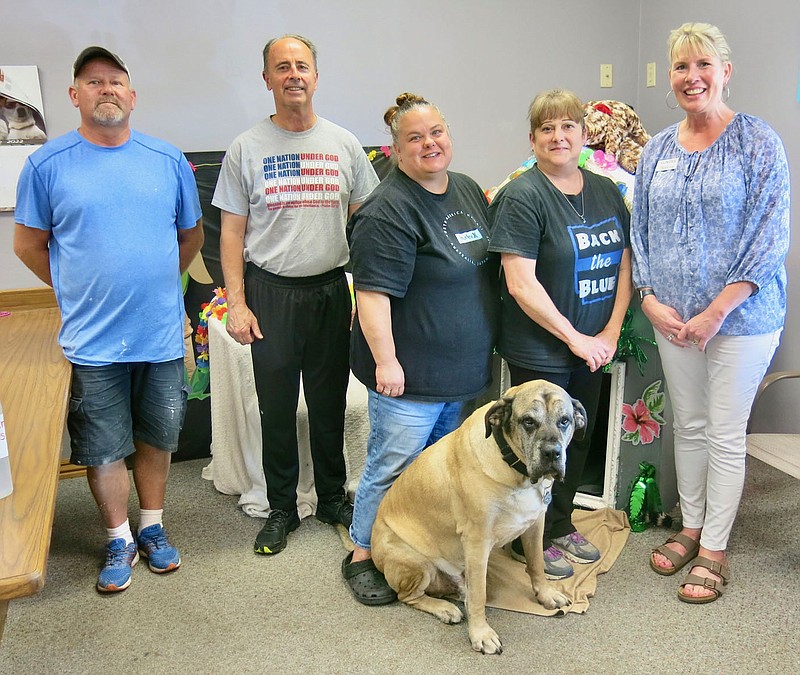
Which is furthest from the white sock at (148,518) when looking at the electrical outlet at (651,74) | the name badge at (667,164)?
the electrical outlet at (651,74)

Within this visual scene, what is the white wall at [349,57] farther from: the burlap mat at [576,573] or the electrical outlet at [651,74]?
the burlap mat at [576,573]

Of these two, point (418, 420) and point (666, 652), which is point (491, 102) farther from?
point (666, 652)

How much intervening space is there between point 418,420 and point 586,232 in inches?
28.0

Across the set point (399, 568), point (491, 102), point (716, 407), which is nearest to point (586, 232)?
point (716, 407)

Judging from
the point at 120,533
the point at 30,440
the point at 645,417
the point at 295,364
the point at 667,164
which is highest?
the point at 667,164

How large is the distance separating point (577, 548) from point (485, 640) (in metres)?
0.56

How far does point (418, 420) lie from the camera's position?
208cm

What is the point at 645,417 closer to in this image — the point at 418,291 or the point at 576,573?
the point at 576,573

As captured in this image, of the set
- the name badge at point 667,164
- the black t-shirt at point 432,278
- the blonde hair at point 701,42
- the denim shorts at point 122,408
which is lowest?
the denim shorts at point 122,408

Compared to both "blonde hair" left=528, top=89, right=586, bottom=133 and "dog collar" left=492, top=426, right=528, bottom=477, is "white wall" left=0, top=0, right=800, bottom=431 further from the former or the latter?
"dog collar" left=492, top=426, right=528, bottom=477

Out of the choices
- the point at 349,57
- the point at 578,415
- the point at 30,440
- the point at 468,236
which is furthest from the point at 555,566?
the point at 349,57

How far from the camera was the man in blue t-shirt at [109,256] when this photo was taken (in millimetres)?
2064

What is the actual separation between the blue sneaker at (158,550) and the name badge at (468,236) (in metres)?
1.44

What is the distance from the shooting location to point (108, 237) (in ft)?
6.82
